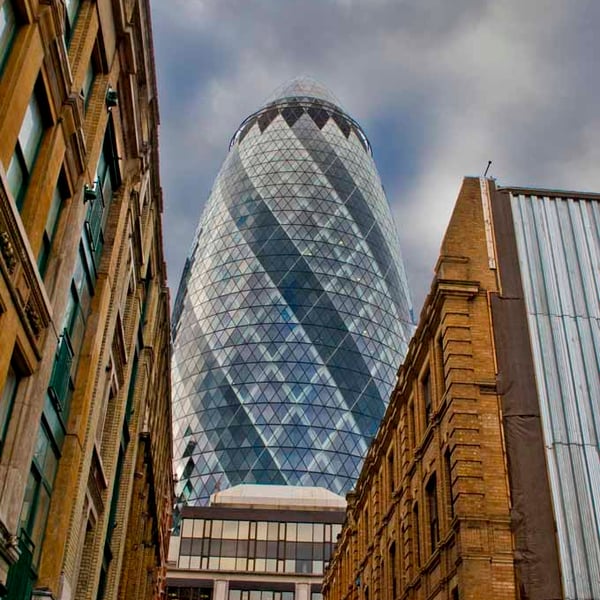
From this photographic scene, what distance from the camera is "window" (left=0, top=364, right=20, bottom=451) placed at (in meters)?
15.5

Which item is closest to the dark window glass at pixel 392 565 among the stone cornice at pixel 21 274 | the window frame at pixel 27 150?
the stone cornice at pixel 21 274

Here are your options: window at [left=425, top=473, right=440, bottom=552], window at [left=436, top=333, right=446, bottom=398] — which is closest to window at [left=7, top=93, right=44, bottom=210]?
window at [left=436, top=333, right=446, bottom=398]

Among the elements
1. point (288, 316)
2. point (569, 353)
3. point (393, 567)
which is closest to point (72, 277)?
point (569, 353)

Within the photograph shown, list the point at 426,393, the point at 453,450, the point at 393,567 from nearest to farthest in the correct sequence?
the point at 453,450 < the point at 426,393 < the point at 393,567

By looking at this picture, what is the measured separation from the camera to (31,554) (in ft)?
59.4

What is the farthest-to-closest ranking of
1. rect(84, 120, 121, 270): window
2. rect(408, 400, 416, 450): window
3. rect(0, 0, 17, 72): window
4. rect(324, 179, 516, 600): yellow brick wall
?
rect(408, 400, 416, 450): window
rect(84, 120, 121, 270): window
rect(324, 179, 516, 600): yellow brick wall
rect(0, 0, 17, 72): window

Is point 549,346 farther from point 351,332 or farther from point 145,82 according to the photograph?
point 351,332

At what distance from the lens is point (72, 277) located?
1959 cm

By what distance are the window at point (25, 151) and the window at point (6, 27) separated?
132cm

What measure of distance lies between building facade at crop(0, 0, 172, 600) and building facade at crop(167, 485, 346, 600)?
160ft

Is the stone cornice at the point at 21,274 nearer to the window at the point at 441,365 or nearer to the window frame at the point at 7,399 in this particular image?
the window frame at the point at 7,399

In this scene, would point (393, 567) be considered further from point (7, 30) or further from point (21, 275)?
point (7, 30)

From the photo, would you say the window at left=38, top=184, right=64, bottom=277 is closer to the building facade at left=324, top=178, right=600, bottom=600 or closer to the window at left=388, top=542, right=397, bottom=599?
the building facade at left=324, top=178, right=600, bottom=600

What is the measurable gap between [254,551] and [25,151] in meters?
70.1
